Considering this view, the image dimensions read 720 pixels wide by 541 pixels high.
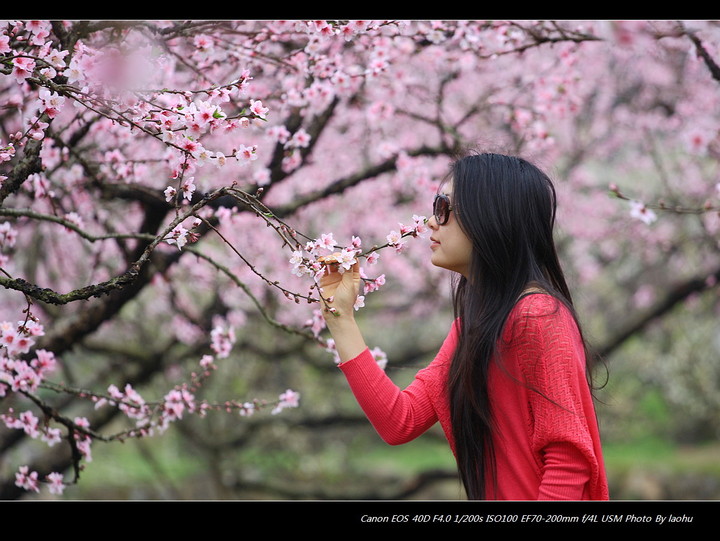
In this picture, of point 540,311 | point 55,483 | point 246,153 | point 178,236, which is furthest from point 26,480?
point 540,311

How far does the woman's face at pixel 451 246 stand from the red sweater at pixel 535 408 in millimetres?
199

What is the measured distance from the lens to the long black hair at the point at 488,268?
165cm

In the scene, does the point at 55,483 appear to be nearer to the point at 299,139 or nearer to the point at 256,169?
the point at 299,139

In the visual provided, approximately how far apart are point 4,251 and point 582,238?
17.3ft

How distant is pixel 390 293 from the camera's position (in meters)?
6.98

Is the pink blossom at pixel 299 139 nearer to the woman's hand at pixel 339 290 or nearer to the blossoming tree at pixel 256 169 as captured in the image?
the blossoming tree at pixel 256 169

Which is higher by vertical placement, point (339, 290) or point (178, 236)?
point (178, 236)

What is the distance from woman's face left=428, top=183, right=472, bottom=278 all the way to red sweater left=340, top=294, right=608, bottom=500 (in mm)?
199

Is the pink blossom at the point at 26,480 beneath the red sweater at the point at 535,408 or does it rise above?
above

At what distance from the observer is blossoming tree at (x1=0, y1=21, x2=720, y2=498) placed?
79.6 inches

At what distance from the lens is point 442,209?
1.75 metres

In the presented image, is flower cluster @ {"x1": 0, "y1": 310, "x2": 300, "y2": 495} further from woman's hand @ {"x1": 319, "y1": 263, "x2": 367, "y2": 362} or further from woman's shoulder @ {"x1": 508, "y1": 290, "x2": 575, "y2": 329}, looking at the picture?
woman's shoulder @ {"x1": 508, "y1": 290, "x2": 575, "y2": 329}

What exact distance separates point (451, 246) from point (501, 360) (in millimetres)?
311

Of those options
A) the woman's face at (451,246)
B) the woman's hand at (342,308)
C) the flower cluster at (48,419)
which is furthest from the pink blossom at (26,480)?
the woman's face at (451,246)
